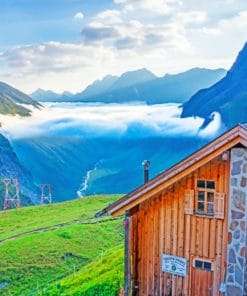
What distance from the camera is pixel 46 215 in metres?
92.4

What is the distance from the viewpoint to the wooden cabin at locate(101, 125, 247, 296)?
2145cm

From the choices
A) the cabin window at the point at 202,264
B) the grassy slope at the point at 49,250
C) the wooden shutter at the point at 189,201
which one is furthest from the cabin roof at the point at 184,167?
the grassy slope at the point at 49,250

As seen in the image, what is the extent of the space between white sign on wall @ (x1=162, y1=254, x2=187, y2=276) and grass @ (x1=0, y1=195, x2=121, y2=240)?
53.2 m

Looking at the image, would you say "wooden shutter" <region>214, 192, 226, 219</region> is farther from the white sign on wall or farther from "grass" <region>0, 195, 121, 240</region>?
"grass" <region>0, 195, 121, 240</region>

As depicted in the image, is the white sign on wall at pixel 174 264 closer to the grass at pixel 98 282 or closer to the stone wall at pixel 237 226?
the stone wall at pixel 237 226

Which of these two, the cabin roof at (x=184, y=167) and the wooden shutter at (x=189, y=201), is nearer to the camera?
the cabin roof at (x=184, y=167)

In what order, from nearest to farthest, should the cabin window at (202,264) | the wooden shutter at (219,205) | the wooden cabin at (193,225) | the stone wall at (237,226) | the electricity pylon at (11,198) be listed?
the stone wall at (237,226), the wooden cabin at (193,225), the wooden shutter at (219,205), the cabin window at (202,264), the electricity pylon at (11,198)

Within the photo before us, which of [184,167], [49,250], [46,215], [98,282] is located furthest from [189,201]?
[46,215]

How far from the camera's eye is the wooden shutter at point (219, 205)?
71.6 feet

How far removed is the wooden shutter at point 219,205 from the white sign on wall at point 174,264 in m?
2.62

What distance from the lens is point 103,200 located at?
102688 millimetres

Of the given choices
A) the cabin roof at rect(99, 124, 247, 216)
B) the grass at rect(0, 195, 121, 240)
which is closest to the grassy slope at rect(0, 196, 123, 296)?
the grass at rect(0, 195, 121, 240)

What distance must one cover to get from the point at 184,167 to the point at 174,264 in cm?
456

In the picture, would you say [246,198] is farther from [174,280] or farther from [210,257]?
[174,280]
